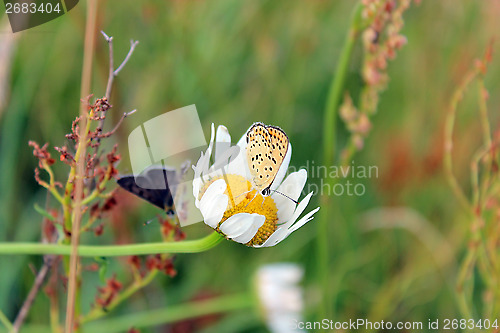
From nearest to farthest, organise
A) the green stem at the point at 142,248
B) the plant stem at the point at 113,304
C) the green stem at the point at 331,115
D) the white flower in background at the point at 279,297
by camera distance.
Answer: the green stem at the point at 142,248, the plant stem at the point at 113,304, the green stem at the point at 331,115, the white flower in background at the point at 279,297

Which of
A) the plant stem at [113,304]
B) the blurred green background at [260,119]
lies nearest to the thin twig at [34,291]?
the plant stem at [113,304]

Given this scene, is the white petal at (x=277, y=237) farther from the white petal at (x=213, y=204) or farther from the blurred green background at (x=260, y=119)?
the blurred green background at (x=260, y=119)

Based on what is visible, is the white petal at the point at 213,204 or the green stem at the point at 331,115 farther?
the green stem at the point at 331,115

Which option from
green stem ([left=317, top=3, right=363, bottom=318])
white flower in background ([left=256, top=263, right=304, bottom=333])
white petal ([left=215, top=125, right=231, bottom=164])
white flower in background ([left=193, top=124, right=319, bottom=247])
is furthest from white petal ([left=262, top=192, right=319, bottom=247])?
white flower in background ([left=256, top=263, right=304, bottom=333])

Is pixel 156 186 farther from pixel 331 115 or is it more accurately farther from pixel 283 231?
pixel 331 115

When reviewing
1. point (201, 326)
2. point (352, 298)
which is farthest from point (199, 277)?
point (352, 298)
